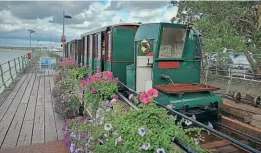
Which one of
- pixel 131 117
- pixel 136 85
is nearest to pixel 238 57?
pixel 136 85

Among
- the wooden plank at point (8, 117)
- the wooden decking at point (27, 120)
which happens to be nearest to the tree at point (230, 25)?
the wooden decking at point (27, 120)

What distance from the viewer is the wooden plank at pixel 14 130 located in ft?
14.6

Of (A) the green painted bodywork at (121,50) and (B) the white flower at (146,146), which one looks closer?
(B) the white flower at (146,146)

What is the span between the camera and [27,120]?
582 centimetres

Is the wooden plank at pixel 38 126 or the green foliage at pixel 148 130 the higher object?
the green foliage at pixel 148 130

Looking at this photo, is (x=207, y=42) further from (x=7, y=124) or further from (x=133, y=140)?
(x=133, y=140)

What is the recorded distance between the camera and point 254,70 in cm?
1332

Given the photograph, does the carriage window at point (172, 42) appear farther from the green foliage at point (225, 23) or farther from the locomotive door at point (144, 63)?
the green foliage at point (225, 23)

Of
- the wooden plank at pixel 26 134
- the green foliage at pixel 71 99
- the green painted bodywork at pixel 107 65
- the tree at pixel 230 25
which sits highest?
the tree at pixel 230 25

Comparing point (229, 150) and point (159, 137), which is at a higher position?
point (159, 137)

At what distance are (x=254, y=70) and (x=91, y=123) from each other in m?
12.2

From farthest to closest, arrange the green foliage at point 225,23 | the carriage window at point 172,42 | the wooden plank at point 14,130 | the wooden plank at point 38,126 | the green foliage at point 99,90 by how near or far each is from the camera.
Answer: the green foliage at point 225,23 → the carriage window at point 172,42 → the wooden plank at point 38,126 → the wooden plank at point 14,130 → the green foliage at point 99,90

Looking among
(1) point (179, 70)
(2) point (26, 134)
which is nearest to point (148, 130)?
(2) point (26, 134)

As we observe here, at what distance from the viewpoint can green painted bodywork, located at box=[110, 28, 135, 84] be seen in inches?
330
